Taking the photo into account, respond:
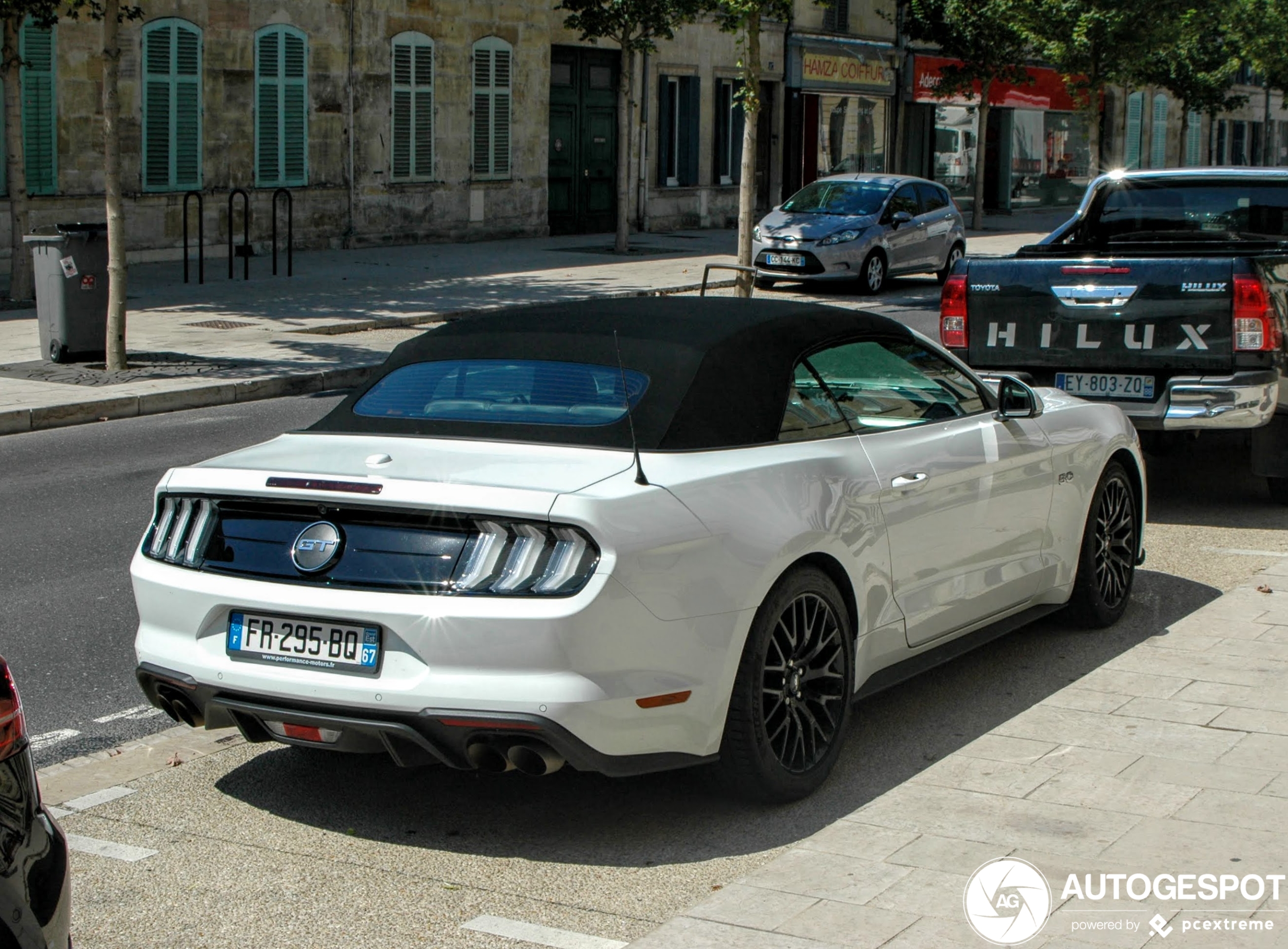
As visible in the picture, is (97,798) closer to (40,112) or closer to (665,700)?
(665,700)

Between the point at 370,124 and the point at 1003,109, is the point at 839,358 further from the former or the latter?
the point at 1003,109

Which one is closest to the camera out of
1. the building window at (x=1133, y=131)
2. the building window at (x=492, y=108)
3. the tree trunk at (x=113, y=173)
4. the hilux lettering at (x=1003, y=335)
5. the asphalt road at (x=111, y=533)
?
the asphalt road at (x=111, y=533)

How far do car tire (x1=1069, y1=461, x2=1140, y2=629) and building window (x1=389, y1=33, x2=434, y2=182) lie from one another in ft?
73.6

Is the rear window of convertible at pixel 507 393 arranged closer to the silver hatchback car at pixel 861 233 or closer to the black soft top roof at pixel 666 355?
the black soft top roof at pixel 666 355

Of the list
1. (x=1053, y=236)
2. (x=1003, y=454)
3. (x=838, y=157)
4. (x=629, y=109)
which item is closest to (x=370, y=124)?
(x=629, y=109)

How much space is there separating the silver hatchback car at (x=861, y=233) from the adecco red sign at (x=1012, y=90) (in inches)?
607

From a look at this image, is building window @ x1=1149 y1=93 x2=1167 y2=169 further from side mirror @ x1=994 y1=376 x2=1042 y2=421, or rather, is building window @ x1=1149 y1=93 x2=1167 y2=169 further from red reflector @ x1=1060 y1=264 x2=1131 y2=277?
side mirror @ x1=994 y1=376 x2=1042 y2=421

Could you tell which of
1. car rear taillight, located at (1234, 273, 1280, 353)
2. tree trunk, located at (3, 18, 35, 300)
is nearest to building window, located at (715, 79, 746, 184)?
tree trunk, located at (3, 18, 35, 300)

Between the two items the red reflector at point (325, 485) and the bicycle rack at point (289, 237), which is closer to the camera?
the red reflector at point (325, 485)

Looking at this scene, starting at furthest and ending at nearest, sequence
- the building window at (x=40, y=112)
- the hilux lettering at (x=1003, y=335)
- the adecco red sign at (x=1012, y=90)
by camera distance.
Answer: the adecco red sign at (x=1012, y=90) < the building window at (x=40, y=112) < the hilux lettering at (x=1003, y=335)

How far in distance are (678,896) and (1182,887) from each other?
4.10ft

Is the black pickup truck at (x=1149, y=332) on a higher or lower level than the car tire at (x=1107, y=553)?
higher

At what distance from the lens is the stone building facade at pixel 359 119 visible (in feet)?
78.2

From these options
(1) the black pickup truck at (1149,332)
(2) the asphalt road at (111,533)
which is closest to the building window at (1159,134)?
(2) the asphalt road at (111,533)
